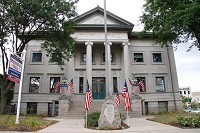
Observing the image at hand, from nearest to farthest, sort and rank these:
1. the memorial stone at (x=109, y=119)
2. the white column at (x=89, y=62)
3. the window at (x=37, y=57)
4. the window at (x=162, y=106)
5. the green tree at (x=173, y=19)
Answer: the memorial stone at (x=109, y=119) → the green tree at (x=173, y=19) → the white column at (x=89, y=62) → the window at (x=162, y=106) → the window at (x=37, y=57)

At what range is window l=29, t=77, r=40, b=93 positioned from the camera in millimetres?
28625

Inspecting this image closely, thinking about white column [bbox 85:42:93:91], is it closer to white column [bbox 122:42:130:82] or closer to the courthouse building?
the courthouse building

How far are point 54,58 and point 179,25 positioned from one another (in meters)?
13.2

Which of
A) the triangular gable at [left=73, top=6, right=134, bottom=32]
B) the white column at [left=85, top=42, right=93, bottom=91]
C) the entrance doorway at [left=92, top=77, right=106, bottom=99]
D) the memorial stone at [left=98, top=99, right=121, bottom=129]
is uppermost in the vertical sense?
the triangular gable at [left=73, top=6, right=134, bottom=32]

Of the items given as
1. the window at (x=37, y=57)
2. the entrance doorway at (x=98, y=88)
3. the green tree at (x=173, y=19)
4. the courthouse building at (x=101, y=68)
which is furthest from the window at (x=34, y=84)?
the green tree at (x=173, y=19)

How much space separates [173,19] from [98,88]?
1425cm

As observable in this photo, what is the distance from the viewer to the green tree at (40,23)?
18672mm

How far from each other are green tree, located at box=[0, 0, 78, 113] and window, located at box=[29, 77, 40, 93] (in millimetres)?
7304

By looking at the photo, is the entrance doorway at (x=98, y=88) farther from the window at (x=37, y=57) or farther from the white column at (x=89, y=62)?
the window at (x=37, y=57)

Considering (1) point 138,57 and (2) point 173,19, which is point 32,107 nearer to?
(1) point 138,57

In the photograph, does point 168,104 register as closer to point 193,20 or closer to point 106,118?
point 193,20

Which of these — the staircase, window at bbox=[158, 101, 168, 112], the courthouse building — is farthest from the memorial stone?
window at bbox=[158, 101, 168, 112]

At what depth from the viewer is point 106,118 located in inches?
457

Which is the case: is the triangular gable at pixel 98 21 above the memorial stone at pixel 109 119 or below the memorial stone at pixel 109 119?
above
